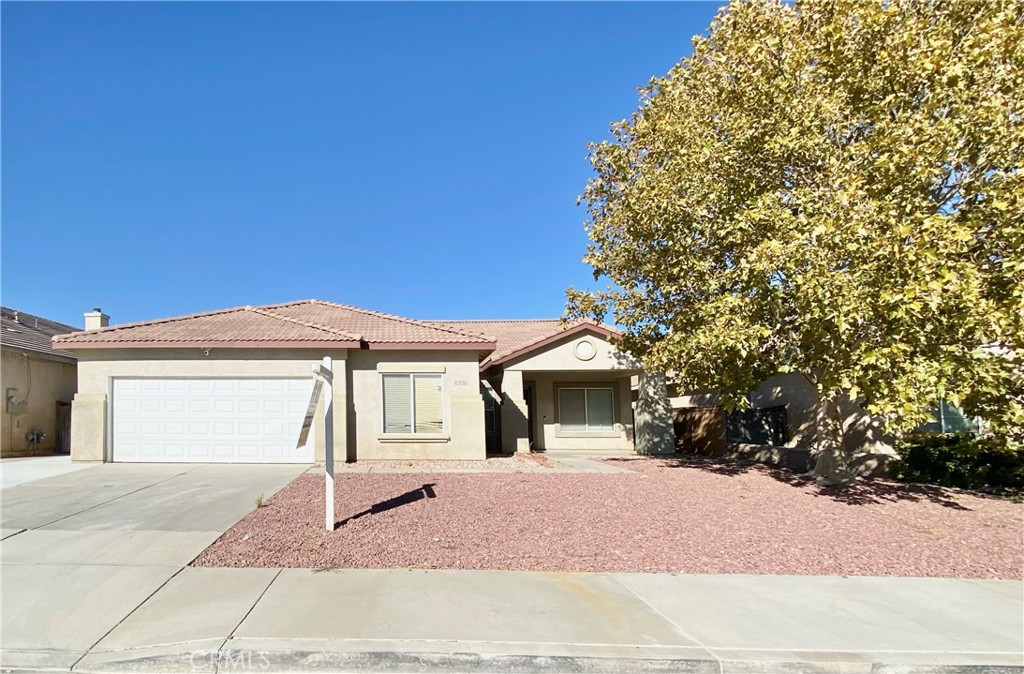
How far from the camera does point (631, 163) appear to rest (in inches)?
514

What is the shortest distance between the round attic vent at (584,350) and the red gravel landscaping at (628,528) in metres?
6.78

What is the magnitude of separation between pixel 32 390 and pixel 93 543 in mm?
13790

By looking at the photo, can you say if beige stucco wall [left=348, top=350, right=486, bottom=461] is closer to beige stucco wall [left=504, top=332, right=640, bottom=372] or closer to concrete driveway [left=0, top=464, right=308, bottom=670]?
concrete driveway [left=0, top=464, right=308, bottom=670]

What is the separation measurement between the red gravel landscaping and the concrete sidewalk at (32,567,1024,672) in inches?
20.2

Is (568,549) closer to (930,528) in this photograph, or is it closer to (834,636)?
(834,636)

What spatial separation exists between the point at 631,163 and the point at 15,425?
17.2 meters

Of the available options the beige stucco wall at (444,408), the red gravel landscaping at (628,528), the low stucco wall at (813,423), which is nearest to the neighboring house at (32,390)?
the beige stucco wall at (444,408)

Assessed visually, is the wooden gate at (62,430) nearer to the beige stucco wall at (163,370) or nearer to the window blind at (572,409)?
the beige stucco wall at (163,370)

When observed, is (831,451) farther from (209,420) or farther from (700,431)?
(209,420)

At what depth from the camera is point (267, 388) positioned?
13906 mm

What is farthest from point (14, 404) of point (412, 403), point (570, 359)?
point (570, 359)

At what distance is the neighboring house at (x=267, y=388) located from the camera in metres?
13.6

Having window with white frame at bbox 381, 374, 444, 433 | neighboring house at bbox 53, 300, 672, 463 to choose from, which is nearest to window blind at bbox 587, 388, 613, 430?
neighboring house at bbox 53, 300, 672, 463

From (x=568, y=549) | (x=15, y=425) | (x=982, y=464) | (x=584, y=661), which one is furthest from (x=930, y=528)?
(x=15, y=425)
